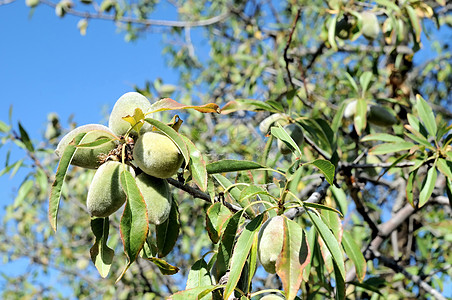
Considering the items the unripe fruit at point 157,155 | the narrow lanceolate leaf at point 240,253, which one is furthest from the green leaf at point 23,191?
the narrow lanceolate leaf at point 240,253

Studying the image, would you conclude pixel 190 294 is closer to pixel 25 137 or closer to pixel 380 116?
pixel 380 116

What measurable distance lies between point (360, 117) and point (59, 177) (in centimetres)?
135

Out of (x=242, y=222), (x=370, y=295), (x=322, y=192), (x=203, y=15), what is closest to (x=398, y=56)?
(x=370, y=295)

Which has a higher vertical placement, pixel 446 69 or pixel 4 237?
pixel 446 69

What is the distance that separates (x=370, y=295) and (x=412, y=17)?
1571 mm

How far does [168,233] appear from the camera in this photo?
106 cm

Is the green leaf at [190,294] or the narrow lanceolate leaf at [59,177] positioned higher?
the narrow lanceolate leaf at [59,177]

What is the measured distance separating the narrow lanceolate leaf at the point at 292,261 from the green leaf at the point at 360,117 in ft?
3.45

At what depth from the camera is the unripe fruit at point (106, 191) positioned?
2.94ft

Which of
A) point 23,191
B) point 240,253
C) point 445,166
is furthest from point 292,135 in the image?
point 23,191

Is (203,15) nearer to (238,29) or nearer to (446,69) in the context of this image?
(238,29)

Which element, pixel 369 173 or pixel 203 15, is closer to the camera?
pixel 369 173

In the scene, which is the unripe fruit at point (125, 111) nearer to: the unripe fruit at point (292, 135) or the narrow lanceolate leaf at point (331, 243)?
the narrow lanceolate leaf at point (331, 243)

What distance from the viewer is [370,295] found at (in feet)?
7.97
